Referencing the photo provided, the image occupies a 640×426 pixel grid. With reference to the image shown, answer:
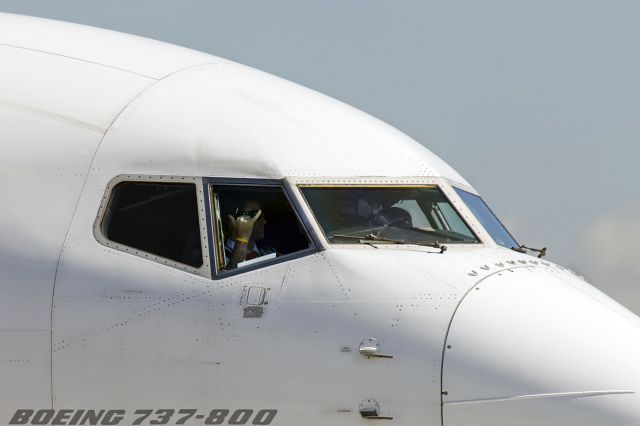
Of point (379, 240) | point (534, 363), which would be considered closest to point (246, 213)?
point (379, 240)

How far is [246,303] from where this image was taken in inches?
505

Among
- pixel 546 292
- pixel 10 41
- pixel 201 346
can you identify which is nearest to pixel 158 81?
pixel 10 41

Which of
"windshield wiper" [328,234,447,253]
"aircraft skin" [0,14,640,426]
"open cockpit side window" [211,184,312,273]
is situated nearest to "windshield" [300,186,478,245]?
"windshield wiper" [328,234,447,253]

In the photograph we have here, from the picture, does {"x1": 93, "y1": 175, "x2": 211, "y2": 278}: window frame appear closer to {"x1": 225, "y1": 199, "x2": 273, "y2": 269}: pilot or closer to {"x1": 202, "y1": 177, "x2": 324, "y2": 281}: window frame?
{"x1": 202, "y1": 177, "x2": 324, "y2": 281}: window frame

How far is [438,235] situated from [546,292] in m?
1.45

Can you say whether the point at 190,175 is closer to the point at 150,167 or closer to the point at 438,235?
the point at 150,167

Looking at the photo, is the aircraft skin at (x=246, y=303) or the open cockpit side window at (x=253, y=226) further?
the open cockpit side window at (x=253, y=226)

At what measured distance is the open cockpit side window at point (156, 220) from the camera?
1325cm

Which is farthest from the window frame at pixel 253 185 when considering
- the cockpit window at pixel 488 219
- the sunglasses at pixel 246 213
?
the cockpit window at pixel 488 219

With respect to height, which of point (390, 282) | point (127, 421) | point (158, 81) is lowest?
point (127, 421)

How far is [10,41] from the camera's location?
48.0ft

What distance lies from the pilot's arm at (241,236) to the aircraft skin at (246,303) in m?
0.29

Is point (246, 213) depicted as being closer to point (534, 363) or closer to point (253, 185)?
point (253, 185)

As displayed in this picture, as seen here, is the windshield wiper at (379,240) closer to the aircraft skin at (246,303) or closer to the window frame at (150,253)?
the aircraft skin at (246,303)
